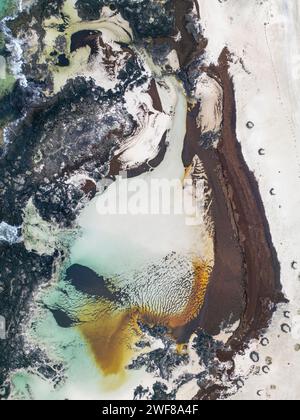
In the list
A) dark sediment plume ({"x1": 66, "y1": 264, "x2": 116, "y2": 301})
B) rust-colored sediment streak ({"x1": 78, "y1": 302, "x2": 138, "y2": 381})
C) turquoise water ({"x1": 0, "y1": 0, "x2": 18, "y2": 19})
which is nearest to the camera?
rust-colored sediment streak ({"x1": 78, "y1": 302, "x2": 138, "y2": 381})

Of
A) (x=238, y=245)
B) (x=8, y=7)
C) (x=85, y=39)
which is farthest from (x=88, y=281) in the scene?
(x=8, y=7)

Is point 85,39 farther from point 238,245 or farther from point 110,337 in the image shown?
point 110,337

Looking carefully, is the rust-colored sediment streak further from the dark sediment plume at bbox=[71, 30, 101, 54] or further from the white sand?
the dark sediment plume at bbox=[71, 30, 101, 54]

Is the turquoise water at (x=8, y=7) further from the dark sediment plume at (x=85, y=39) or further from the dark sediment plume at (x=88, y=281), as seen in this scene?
the dark sediment plume at (x=88, y=281)

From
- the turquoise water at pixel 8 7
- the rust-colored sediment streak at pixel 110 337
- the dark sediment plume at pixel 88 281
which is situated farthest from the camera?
the turquoise water at pixel 8 7

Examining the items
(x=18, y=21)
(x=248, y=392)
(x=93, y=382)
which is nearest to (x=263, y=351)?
(x=248, y=392)

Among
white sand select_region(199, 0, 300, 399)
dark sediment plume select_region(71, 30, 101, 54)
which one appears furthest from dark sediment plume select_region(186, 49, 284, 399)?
dark sediment plume select_region(71, 30, 101, 54)

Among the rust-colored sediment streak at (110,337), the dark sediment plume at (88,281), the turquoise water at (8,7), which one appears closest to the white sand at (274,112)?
the rust-colored sediment streak at (110,337)

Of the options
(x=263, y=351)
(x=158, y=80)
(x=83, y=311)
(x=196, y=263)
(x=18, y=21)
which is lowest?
(x=263, y=351)

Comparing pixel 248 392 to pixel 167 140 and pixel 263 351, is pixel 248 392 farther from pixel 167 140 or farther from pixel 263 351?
pixel 167 140

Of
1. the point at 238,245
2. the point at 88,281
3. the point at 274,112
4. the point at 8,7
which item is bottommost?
the point at 88,281

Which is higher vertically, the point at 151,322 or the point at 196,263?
the point at 196,263
